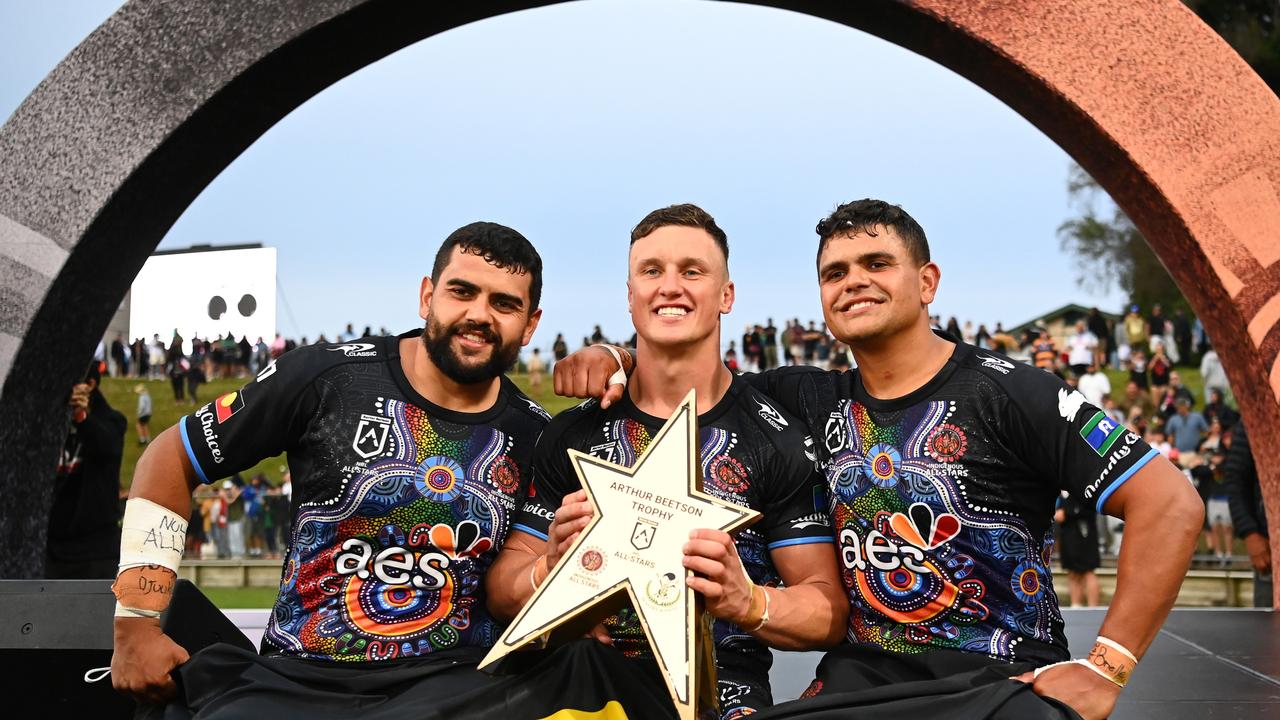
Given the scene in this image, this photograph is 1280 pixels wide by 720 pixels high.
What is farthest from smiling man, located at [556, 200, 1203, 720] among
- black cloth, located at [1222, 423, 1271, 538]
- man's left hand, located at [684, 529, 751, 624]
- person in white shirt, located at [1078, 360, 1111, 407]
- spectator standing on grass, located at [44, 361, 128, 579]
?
person in white shirt, located at [1078, 360, 1111, 407]

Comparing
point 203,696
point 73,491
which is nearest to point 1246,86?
point 203,696

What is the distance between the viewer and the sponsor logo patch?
3.04 m

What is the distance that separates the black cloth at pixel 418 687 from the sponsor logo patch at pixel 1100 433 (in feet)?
4.49

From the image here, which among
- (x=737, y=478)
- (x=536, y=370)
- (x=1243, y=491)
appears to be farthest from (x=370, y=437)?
(x=536, y=370)

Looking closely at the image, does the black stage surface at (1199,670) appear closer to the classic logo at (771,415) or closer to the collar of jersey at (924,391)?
the classic logo at (771,415)

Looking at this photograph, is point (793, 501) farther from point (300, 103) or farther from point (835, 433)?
Answer: point (300, 103)

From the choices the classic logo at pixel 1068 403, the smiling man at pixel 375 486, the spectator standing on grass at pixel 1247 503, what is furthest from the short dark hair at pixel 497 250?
the spectator standing on grass at pixel 1247 503

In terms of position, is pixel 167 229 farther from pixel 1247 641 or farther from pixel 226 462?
pixel 1247 641

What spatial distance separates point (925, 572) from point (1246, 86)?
3046 mm

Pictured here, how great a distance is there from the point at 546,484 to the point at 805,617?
3.10 feet

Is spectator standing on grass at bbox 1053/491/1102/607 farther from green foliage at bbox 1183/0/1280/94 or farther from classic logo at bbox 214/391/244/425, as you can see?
green foliage at bbox 1183/0/1280/94

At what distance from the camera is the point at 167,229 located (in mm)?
5691

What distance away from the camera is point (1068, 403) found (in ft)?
10.3

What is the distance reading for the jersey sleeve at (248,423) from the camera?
3.49 metres
